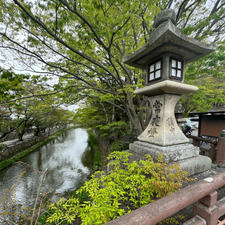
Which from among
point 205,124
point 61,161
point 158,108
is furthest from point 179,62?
point 61,161

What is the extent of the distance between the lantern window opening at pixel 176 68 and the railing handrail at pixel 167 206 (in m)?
2.36

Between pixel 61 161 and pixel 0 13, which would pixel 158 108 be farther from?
pixel 61 161

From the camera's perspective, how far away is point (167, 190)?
174 centimetres

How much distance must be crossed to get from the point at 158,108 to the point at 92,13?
325 cm

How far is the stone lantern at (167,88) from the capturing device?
2.66 metres

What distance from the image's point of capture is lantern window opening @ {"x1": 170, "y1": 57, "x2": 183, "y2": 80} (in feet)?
9.69

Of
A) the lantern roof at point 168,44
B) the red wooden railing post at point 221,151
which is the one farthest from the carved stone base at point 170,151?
the lantern roof at point 168,44

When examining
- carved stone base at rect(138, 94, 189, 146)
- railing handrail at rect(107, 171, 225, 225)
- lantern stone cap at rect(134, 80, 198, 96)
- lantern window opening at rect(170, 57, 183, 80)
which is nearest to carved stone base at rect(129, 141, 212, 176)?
carved stone base at rect(138, 94, 189, 146)

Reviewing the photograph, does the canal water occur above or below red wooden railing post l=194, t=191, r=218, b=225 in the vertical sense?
below

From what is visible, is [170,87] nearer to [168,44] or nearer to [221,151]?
[168,44]

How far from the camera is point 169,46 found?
8.69 ft

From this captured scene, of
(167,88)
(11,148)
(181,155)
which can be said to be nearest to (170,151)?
(181,155)

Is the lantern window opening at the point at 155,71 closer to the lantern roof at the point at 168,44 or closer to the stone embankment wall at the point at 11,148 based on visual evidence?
the lantern roof at the point at 168,44

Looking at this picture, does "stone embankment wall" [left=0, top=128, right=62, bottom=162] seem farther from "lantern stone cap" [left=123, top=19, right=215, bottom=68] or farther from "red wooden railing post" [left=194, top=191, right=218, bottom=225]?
"red wooden railing post" [left=194, top=191, right=218, bottom=225]
